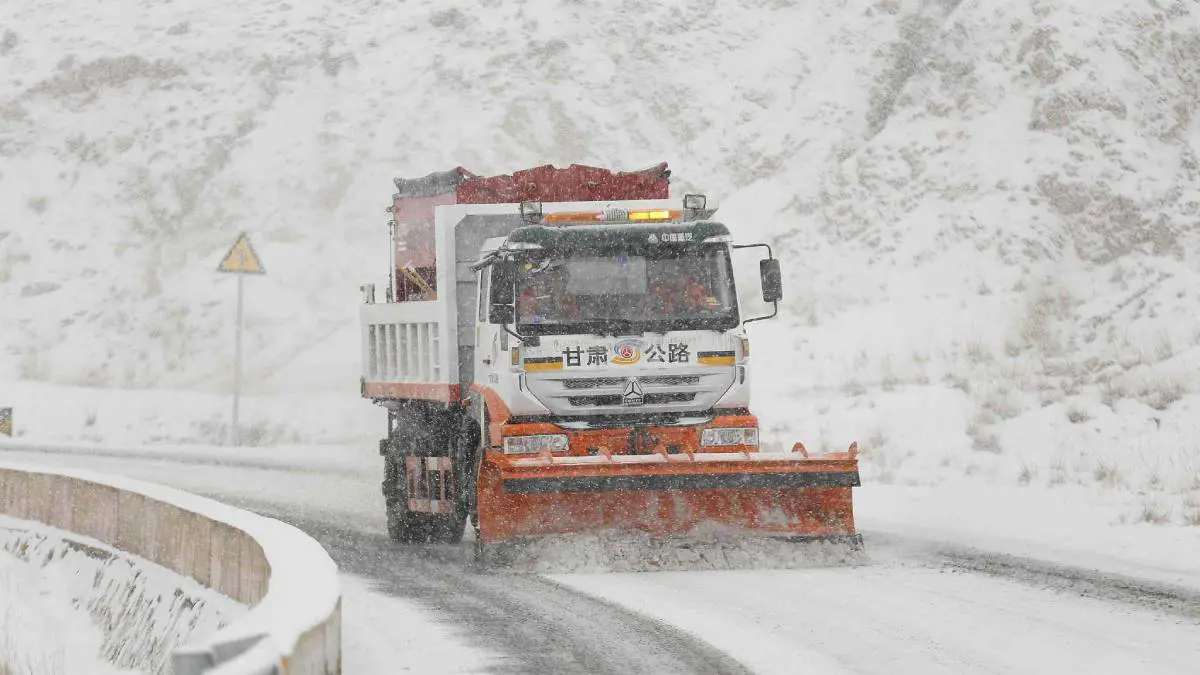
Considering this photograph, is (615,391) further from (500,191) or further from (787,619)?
(787,619)

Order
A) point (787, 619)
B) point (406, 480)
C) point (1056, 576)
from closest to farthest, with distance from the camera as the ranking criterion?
1. point (787, 619)
2. point (1056, 576)
3. point (406, 480)

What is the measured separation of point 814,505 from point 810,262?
2171cm

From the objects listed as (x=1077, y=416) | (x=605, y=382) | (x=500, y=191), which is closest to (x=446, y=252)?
(x=500, y=191)

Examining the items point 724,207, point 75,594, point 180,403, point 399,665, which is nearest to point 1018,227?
point 724,207

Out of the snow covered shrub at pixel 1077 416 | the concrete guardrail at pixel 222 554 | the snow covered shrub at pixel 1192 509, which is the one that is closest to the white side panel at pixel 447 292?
the concrete guardrail at pixel 222 554

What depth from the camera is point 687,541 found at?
12383mm

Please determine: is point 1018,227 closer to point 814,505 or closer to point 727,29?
point 727,29

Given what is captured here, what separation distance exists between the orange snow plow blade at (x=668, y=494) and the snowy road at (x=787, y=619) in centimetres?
47

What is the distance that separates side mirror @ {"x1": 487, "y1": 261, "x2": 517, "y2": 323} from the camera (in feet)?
41.5

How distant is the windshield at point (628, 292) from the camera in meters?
12.9

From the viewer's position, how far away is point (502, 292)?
12.7 m

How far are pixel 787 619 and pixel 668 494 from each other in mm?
2855

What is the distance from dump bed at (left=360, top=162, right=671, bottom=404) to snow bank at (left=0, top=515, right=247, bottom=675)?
332 cm

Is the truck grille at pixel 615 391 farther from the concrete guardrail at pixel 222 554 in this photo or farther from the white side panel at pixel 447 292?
the concrete guardrail at pixel 222 554
